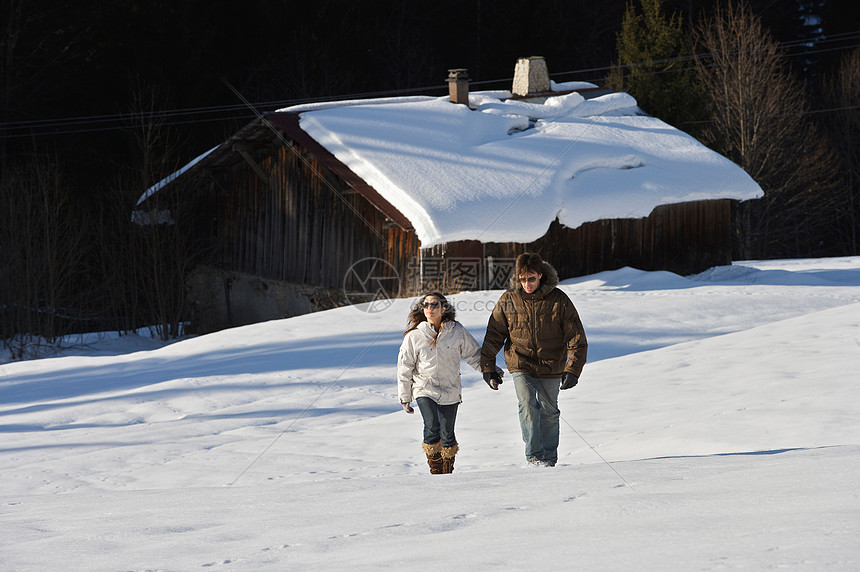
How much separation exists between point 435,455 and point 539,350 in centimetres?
106

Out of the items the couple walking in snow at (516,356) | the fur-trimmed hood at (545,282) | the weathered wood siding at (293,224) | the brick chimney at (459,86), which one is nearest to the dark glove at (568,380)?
the couple walking in snow at (516,356)

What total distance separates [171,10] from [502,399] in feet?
87.9

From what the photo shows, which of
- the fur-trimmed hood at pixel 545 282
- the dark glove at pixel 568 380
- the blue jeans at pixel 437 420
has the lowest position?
the blue jeans at pixel 437 420

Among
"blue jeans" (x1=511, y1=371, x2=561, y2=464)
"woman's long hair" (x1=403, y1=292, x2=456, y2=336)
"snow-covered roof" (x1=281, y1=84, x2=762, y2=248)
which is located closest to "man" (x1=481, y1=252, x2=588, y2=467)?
"blue jeans" (x1=511, y1=371, x2=561, y2=464)

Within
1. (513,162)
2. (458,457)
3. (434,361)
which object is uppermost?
(513,162)

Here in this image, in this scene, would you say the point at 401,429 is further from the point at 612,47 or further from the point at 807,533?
the point at 612,47

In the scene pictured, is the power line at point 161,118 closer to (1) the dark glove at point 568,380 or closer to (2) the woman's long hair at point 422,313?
(2) the woman's long hair at point 422,313

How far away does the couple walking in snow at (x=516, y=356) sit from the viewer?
586 centimetres

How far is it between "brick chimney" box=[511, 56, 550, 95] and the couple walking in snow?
1726 centimetres

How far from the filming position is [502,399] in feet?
29.3

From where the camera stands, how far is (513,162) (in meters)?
17.0

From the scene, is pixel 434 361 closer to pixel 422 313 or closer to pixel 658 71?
pixel 422 313

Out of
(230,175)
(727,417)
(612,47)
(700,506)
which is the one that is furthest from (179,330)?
(612,47)

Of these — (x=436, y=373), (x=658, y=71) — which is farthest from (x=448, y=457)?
(x=658, y=71)
